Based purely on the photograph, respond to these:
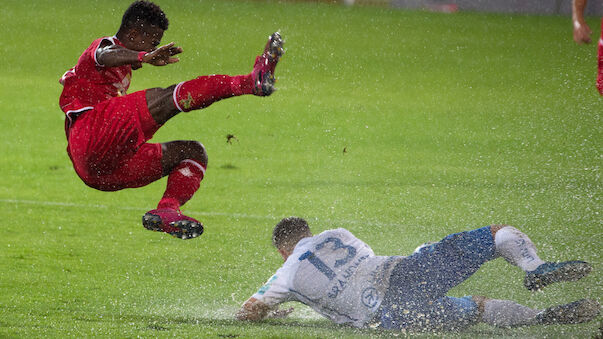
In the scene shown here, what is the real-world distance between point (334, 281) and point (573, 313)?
154 centimetres

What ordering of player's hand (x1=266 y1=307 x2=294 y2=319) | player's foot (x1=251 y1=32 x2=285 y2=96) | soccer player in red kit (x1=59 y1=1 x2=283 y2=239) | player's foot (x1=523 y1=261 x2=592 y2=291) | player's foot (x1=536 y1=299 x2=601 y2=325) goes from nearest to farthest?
player's foot (x1=523 y1=261 x2=592 y2=291), player's foot (x1=536 y1=299 x2=601 y2=325), player's foot (x1=251 y1=32 x2=285 y2=96), soccer player in red kit (x1=59 y1=1 x2=283 y2=239), player's hand (x1=266 y1=307 x2=294 y2=319)

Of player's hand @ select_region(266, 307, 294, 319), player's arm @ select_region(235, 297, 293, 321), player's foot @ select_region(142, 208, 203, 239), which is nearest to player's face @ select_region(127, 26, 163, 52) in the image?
player's foot @ select_region(142, 208, 203, 239)

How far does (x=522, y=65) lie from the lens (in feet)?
75.1

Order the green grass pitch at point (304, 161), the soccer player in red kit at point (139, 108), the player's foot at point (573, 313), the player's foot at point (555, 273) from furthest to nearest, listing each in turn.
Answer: the green grass pitch at point (304, 161) < the soccer player in red kit at point (139, 108) < the player's foot at point (573, 313) < the player's foot at point (555, 273)

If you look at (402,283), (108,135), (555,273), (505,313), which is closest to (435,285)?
(402,283)

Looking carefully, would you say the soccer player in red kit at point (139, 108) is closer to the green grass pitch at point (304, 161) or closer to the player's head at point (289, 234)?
the player's head at point (289, 234)

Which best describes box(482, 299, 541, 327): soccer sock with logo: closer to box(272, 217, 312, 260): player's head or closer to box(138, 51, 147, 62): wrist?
box(272, 217, 312, 260): player's head

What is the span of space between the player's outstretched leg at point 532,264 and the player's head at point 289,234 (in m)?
1.35

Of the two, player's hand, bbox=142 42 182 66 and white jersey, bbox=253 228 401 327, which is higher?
player's hand, bbox=142 42 182 66

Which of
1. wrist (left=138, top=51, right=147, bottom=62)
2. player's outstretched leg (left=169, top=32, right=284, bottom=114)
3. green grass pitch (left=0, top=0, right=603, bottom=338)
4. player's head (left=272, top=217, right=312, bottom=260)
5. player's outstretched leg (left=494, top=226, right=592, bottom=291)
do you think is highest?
wrist (left=138, top=51, right=147, bottom=62)

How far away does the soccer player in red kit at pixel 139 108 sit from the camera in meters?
6.62

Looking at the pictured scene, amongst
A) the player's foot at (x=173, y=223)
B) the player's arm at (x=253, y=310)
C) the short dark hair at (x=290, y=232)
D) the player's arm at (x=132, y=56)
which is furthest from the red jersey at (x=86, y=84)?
the player's arm at (x=253, y=310)

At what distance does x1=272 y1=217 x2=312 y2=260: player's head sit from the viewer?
713cm

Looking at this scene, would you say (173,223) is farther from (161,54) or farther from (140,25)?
(140,25)
